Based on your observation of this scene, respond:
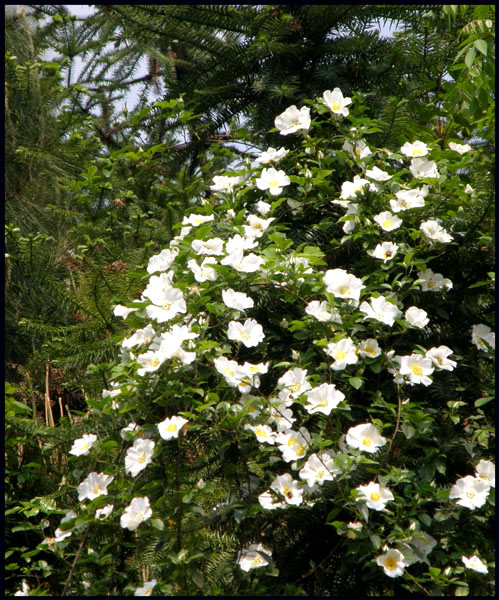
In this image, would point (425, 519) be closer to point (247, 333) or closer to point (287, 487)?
point (287, 487)

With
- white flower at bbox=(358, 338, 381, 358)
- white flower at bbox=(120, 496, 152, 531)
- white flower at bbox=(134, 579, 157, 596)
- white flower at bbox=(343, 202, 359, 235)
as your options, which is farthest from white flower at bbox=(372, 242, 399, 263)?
white flower at bbox=(134, 579, 157, 596)

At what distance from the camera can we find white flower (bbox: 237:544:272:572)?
1288 mm

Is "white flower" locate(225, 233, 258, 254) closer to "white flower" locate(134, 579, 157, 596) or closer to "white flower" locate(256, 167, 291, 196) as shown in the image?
"white flower" locate(256, 167, 291, 196)

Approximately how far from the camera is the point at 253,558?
1302 mm

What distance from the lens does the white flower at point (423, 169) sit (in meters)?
1.62

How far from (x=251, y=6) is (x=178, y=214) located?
85 cm

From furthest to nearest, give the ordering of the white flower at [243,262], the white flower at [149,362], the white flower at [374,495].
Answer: the white flower at [243,262] → the white flower at [149,362] → the white flower at [374,495]

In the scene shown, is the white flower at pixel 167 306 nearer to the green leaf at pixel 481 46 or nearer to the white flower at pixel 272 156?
the white flower at pixel 272 156

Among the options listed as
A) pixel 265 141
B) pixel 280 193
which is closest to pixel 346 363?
pixel 280 193

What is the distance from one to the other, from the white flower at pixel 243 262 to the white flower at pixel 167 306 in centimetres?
14

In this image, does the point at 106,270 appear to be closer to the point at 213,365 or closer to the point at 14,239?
the point at 14,239

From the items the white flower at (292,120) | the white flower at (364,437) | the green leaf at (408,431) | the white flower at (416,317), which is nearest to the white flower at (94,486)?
the white flower at (364,437)

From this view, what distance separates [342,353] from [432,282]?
1.22 feet

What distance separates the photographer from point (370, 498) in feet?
4.03
